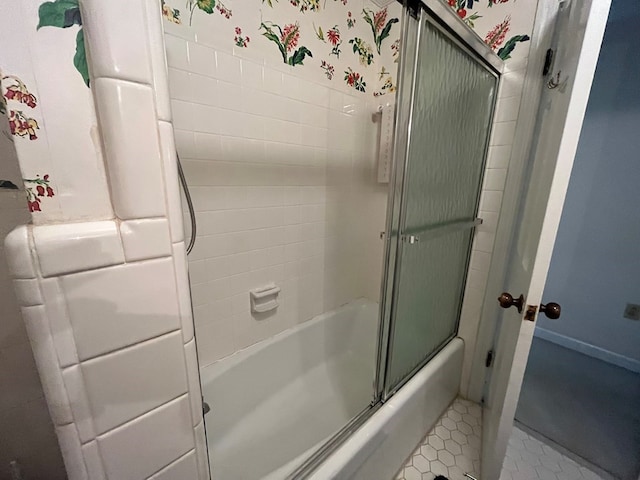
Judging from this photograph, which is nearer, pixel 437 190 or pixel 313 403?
pixel 437 190

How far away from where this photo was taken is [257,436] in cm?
122

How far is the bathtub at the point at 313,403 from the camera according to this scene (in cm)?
92

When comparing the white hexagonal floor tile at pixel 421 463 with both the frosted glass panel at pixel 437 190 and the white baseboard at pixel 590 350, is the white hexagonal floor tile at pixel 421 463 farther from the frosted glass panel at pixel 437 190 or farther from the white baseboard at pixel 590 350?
the white baseboard at pixel 590 350

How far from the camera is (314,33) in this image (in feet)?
4.16

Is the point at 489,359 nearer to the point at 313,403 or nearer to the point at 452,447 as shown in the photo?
the point at 452,447

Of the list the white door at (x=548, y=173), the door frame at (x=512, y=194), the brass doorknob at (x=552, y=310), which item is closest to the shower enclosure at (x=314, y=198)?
the door frame at (x=512, y=194)

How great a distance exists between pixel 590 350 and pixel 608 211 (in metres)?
1.04

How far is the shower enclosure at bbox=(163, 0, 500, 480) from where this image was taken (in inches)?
34.9

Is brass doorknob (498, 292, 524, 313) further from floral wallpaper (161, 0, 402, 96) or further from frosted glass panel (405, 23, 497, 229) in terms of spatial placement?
floral wallpaper (161, 0, 402, 96)

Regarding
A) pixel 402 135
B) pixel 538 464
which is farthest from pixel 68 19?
pixel 538 464

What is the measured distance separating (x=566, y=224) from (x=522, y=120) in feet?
4.20

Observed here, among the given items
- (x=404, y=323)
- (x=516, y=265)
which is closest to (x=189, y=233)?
(x=404, y=323)

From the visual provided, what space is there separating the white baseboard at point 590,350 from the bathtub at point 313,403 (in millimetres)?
1228

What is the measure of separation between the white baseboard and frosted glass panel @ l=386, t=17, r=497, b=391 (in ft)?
4.61
